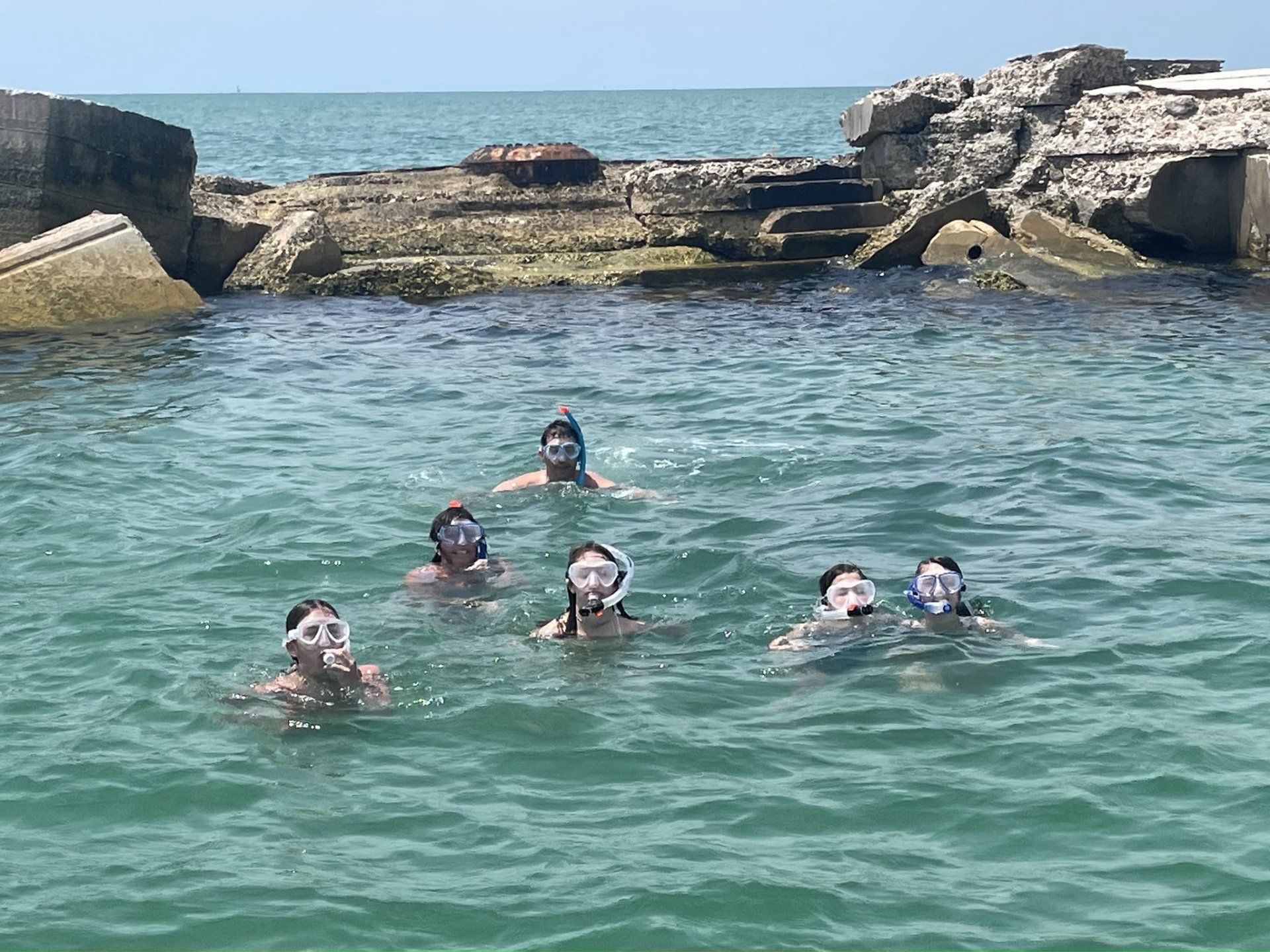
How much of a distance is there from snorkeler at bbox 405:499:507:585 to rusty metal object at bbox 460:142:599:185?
14.1 meters

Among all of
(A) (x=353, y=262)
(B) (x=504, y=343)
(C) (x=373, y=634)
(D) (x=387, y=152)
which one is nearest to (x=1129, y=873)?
(C) (x=373, y=634)

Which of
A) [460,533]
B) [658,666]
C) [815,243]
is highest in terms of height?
[815,243]

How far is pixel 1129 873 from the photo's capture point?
5.64 m

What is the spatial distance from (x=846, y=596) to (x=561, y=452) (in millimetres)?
3353

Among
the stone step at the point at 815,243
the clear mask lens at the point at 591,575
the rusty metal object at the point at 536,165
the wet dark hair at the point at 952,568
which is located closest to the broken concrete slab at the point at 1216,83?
the stone step at the point at 815,243

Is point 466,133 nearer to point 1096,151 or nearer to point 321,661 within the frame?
point 1096,151

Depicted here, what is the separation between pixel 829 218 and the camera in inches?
843

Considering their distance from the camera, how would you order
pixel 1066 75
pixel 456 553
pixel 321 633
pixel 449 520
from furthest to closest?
pixel 1066 75
pixel 456 553
pixel 449 520
pixel 321 633

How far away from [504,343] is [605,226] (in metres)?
5.47

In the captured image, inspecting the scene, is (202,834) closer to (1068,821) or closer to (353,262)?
(1068,821)

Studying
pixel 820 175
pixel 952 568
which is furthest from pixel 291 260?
pixel 952 568

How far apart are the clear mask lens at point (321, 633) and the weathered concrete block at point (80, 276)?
452 inches

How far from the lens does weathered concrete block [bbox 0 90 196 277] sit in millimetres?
18094

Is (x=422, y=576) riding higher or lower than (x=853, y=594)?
lower
